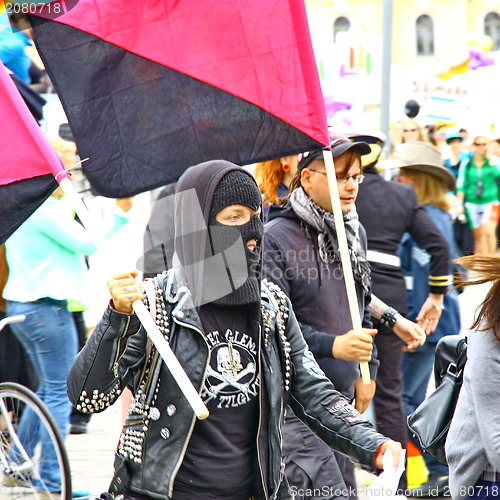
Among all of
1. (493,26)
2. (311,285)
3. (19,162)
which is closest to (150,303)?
(19,162)

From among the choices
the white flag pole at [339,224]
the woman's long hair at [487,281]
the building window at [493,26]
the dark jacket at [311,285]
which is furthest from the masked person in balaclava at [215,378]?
the building window at [493,26]

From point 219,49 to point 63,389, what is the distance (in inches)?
114

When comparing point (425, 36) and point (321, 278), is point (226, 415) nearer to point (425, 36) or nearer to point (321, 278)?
point (321, 278)

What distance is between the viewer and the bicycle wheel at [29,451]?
527 centimetres

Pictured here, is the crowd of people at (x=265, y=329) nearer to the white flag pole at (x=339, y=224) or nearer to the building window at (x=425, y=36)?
the white flag pole at (x=339, y=224)

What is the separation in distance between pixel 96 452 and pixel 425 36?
53.2 m

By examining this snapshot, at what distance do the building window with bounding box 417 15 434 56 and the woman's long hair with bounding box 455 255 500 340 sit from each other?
5546 centimetres

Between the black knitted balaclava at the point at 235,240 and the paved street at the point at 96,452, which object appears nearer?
the black knitted balaclava at the point at 235,240

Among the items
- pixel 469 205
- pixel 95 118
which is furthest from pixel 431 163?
pixel 469 205

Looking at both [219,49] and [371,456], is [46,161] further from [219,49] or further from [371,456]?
Answer: [371,456]

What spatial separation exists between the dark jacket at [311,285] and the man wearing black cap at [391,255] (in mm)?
1307

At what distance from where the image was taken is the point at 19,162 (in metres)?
3.36

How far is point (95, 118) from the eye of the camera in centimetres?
354

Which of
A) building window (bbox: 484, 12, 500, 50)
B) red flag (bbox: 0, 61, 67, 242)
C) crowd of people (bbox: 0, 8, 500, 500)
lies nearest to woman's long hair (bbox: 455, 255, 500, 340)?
crowd of people (bbox: 0, 8, 500, 500)
